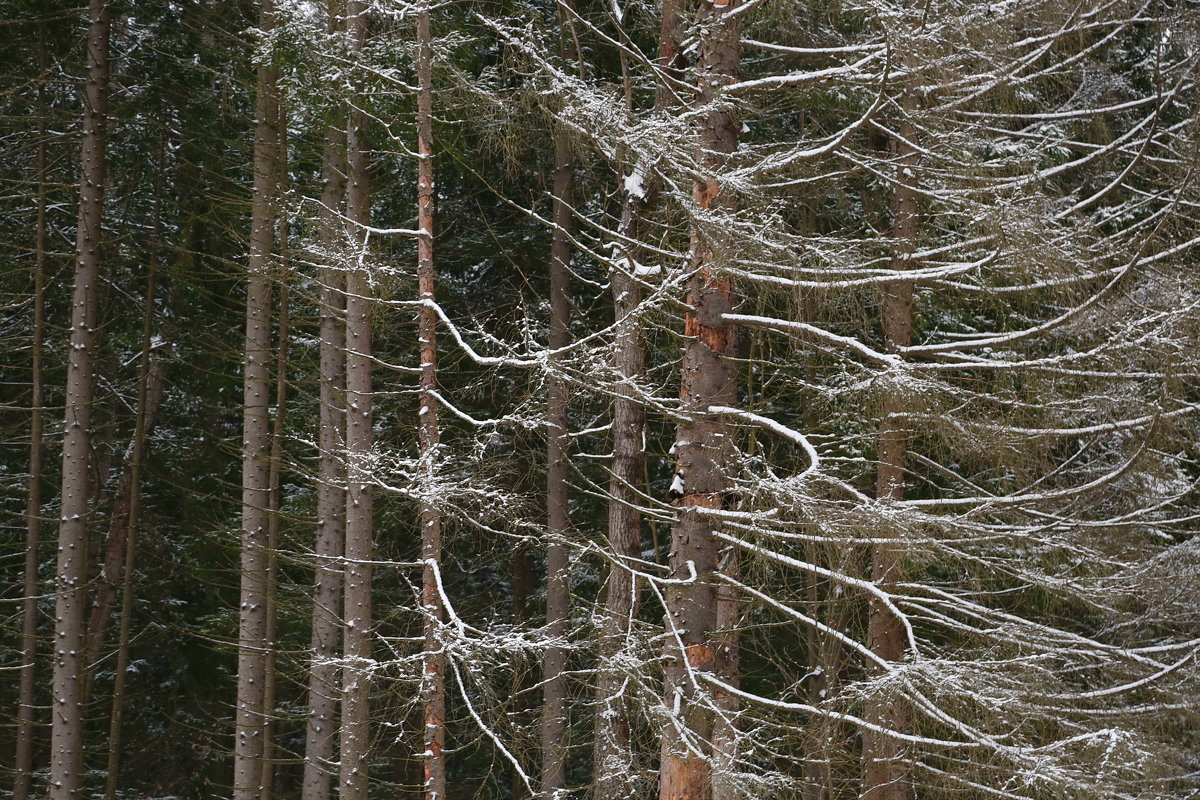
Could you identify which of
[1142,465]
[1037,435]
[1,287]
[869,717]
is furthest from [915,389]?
[1,287]

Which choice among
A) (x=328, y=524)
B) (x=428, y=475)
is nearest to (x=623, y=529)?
(x=428, y=475)

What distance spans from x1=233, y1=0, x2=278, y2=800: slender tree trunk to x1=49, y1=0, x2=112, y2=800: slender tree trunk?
5.16ft

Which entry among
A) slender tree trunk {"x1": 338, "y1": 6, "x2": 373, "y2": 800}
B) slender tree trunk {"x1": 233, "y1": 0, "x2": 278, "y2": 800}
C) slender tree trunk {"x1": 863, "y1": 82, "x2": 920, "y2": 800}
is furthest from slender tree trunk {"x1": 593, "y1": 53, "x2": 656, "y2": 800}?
slender tree trunk {"x1": 233, "y1": 0, "x2": 278, "y2": 800}

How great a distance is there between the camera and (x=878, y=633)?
7738 mm

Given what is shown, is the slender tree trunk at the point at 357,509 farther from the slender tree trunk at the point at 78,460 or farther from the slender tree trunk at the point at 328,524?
the slender tree trunk at the point at 78,460

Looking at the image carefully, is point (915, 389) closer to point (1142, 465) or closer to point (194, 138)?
point (1142, 465)

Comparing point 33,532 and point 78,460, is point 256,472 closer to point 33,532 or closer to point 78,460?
point 78,460

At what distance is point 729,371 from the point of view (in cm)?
640

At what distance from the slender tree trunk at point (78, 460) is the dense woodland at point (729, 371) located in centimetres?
4

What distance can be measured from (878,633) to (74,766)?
7308 millimetres

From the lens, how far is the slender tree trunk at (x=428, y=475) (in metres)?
6.47

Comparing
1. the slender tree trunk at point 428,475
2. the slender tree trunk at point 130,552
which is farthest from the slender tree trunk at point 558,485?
the slender tree trunk at point 130,552

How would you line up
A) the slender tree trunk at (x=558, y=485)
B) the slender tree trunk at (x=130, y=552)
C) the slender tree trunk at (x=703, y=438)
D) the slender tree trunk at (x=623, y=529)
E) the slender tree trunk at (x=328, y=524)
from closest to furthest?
1. the slender tree trunk at (x=703, y=438)
2. the slender tree trunk at (x=623, y=529)
3. the slender tree trunk at (x=328, y=524)
4. the slender tree trunk at (x=558, y=485)
5. the slender tree trunk at (x=130, y=552)

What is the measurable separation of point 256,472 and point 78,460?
1875mm
